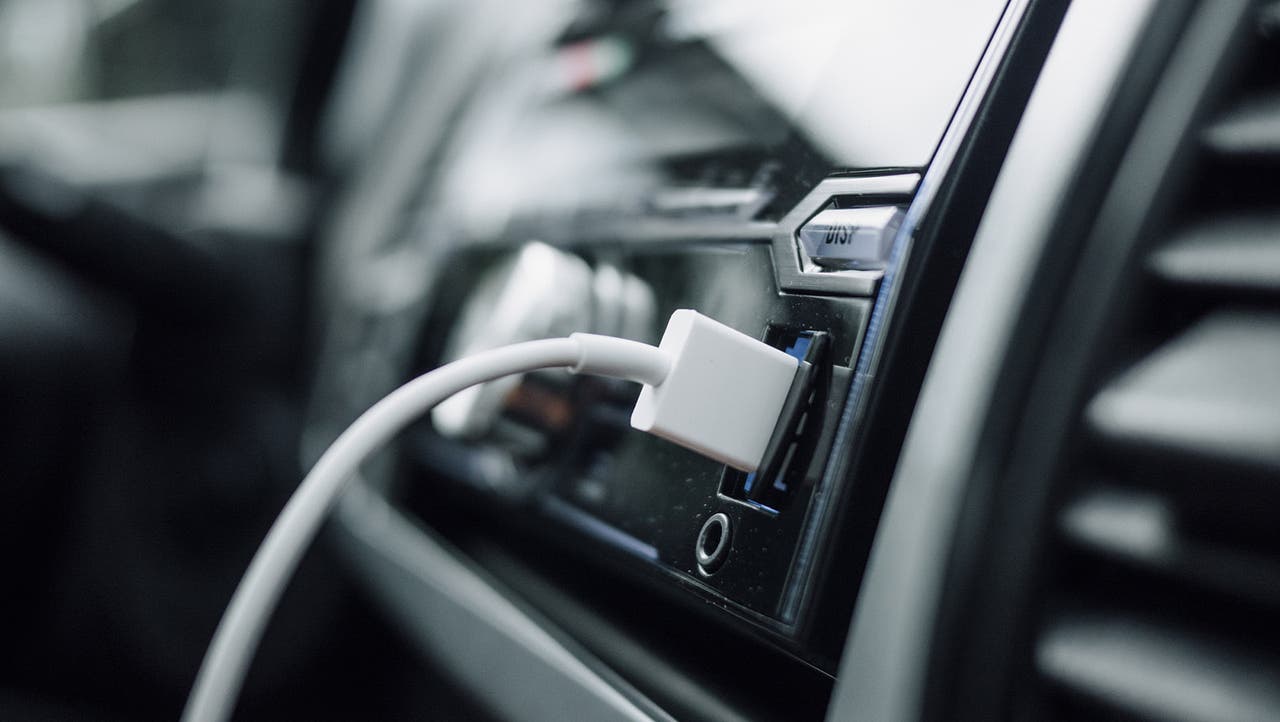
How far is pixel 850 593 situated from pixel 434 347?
0.42 meters

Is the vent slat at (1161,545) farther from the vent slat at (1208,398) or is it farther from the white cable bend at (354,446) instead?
the white cable bend at (354,446)

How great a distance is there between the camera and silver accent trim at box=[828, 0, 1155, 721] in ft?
0.83

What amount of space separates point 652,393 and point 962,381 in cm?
9

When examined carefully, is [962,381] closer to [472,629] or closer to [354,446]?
[354,446]

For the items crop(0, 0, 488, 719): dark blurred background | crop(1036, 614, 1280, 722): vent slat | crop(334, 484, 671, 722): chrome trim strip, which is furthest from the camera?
crop(0, 0, 488, 719): dark blurred background

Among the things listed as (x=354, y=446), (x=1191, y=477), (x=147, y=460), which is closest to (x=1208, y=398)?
(x=1191, y=477)

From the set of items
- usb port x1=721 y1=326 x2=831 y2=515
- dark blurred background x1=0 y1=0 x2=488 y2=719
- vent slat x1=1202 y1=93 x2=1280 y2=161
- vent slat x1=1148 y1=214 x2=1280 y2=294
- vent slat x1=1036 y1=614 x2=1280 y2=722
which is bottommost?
dark blurred background x1=0 y1=0 x2=488 y2=719

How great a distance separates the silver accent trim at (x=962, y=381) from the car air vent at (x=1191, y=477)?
3 cm

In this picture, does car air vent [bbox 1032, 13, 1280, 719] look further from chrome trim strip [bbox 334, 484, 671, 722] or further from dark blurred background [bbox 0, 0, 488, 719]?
dark blurred background [bbox 0, 0, 488, 719]

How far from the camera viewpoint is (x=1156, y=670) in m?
0.23

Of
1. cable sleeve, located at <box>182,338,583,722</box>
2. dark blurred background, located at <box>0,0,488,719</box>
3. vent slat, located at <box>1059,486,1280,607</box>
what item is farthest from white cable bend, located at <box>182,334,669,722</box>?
dark blurred background, located at <box>0,0,488,719</box>

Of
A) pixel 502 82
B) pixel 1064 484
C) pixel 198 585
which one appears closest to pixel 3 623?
pixel 198 585

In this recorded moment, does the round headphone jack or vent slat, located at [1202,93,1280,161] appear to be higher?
vent slat, located at [1202,93,1280,161]

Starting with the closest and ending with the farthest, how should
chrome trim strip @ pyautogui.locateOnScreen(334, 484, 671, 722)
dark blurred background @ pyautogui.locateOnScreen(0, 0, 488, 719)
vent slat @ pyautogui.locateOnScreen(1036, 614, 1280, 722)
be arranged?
vent slat @ pyautogui.locateOnScreen(1036, 614, 1280, 722)
chrome trim strip @ pyautogui.locateOnScreen(334, 484, 671, 722)
dark blurred background @ pyautogui.locateOnScreen(0, 0, 488, 719)
